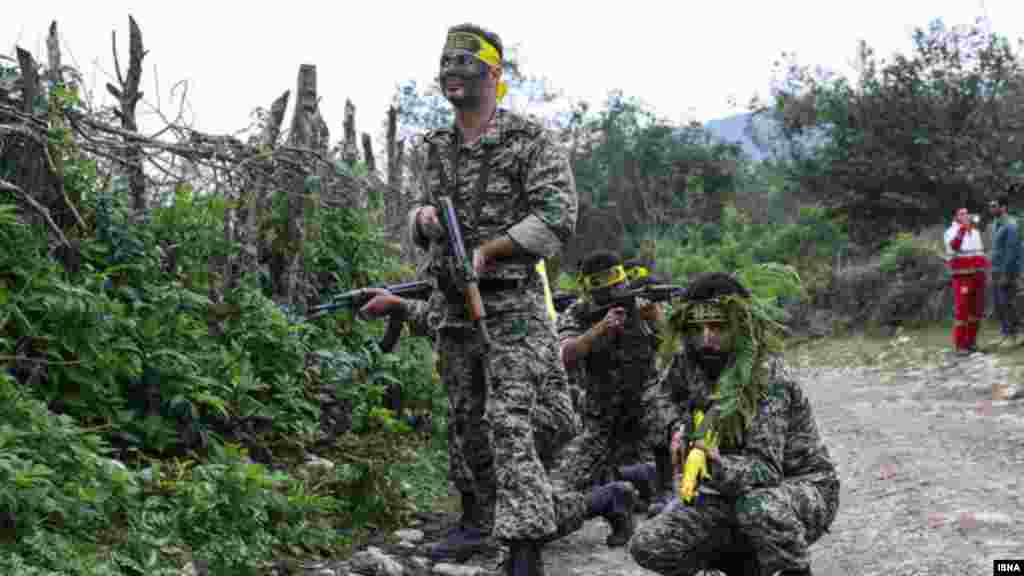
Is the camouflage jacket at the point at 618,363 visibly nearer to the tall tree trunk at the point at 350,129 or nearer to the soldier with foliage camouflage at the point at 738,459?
the soldier with foliage camouflage at the point at 738,459

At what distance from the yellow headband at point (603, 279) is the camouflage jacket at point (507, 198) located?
159 centimetres

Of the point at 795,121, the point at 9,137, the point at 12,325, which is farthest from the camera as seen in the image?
the point at 795,121

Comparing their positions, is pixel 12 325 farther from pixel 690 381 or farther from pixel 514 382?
pixel 690 381

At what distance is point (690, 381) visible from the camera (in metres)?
4.27

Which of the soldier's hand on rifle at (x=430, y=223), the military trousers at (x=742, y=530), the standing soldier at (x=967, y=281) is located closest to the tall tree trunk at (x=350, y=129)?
the soldier's hand on rifle at (x=430, y=223)

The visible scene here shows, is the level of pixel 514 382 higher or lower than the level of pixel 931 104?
lower

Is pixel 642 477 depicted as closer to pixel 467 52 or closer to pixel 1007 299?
pixel 467 52

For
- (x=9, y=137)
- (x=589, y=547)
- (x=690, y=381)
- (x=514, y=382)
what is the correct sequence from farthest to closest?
(x=589, y=547) < (x=9, y=137) < (x=514, y=382) < (x=690, y=381)

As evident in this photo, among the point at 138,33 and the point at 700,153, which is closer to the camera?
the point at 138,33

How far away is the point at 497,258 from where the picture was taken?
15.4 feet

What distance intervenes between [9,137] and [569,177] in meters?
2.62

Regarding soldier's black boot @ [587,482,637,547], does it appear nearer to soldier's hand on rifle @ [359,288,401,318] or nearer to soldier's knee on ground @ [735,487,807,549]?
soldier's hand on rifle @ [359,288,401,318]

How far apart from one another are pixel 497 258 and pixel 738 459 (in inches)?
51.4

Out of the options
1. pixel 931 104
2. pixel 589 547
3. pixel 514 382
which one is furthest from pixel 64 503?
pixel 931 104
